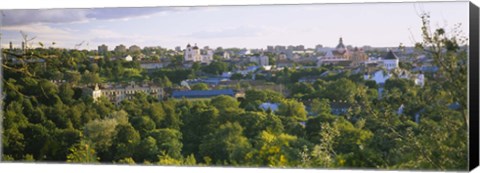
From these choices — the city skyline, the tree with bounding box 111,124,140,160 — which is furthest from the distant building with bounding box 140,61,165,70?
the tree with bounding box 111,124,140,160

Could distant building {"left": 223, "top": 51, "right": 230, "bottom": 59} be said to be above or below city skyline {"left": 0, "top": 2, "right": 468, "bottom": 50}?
below

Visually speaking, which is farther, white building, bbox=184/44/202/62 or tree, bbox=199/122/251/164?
white building, bbox=184/44/202/62

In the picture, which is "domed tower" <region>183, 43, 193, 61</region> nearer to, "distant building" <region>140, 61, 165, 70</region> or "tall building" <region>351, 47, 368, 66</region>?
"distant building" <region>140, 61, 165, 70</region>

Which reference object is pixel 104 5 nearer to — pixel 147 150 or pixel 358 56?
pixel 147 150

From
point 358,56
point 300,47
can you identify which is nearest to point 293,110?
point 300,47

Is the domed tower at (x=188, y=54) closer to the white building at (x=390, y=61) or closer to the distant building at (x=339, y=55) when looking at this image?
the distant building at (x=339, y=55)

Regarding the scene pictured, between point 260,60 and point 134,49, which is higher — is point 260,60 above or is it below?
below
